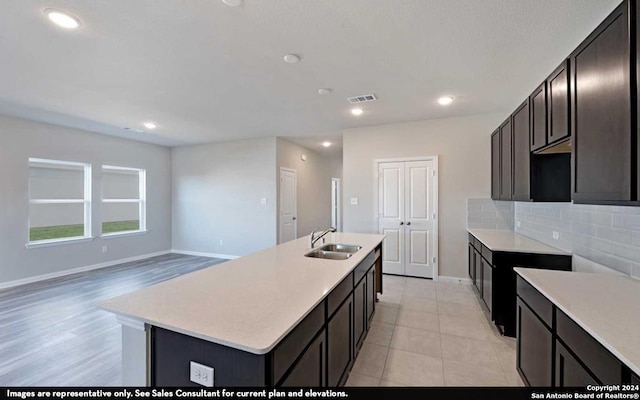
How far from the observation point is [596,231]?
212cm

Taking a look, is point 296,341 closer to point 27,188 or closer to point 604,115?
point 604,115

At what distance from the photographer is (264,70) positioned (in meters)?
2.73

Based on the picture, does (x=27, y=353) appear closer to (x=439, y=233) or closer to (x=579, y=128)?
(x=579, y=128)

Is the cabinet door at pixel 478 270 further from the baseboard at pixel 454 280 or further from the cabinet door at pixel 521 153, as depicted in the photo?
the cabinet door at pixel 521 153

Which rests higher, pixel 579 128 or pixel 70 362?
pixel 579 128

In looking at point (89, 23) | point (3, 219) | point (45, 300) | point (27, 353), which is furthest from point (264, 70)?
point (3, 219)

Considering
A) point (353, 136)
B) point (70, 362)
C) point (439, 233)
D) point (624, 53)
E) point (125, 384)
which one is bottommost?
point (70, 362)

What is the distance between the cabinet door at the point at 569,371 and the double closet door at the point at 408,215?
318 cm

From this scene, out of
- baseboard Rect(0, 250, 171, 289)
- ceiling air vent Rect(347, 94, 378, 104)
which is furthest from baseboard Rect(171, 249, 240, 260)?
ceiling air vent Rect(347, 94, 378, 104)

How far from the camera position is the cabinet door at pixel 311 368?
1.18 m

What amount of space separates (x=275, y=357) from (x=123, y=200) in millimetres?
6439

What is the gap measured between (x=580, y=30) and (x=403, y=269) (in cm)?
372

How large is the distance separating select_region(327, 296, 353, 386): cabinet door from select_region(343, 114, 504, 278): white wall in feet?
10.0

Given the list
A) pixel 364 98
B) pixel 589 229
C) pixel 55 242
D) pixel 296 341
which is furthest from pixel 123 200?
pixel 589 229
